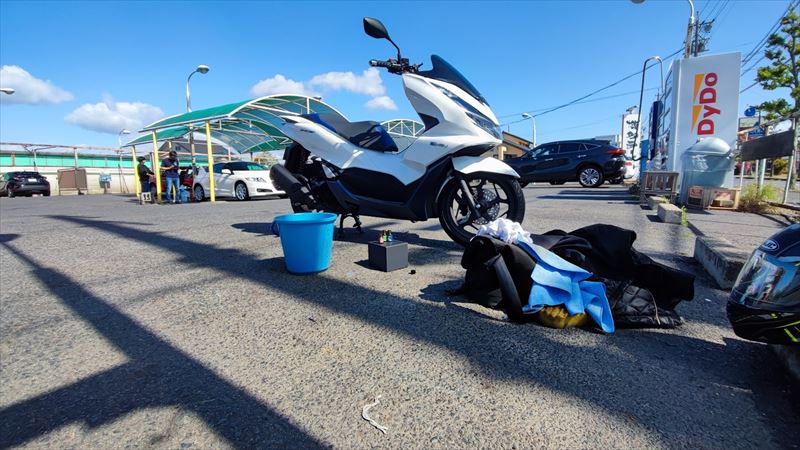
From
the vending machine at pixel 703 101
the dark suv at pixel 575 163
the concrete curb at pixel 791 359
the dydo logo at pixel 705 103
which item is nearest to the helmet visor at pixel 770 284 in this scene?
the concrete curb at pixel 791 359

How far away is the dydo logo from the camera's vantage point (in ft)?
26.9

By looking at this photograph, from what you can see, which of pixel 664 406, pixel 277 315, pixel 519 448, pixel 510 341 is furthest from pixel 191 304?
pixel 664 406

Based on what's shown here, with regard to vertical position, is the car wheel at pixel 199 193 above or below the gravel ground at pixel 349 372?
above

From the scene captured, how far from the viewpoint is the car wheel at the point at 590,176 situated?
45.4 feet

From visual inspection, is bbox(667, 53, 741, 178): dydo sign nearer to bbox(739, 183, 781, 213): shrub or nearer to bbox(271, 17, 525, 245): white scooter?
bbox(739, 183, 781, 213): shrub

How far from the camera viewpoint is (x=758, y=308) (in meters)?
1.46

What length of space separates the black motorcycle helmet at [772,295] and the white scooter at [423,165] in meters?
2.30

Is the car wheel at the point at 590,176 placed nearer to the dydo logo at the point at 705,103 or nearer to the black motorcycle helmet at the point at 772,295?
the dydo logo at the point at 705,103

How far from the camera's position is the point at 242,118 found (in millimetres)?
12617

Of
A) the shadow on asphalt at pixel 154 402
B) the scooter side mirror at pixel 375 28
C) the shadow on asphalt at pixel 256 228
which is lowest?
the shadow on asphalt at pixel 154 402

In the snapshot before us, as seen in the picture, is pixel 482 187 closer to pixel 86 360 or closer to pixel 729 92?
pixel 86 360

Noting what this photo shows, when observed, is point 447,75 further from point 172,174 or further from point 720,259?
point 172,174

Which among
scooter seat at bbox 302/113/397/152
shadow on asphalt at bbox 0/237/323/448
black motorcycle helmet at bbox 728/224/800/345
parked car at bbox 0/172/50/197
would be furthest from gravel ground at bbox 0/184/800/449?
parked car at bbox 0/172/50/197

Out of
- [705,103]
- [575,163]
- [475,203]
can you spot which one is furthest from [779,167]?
[475,203]
